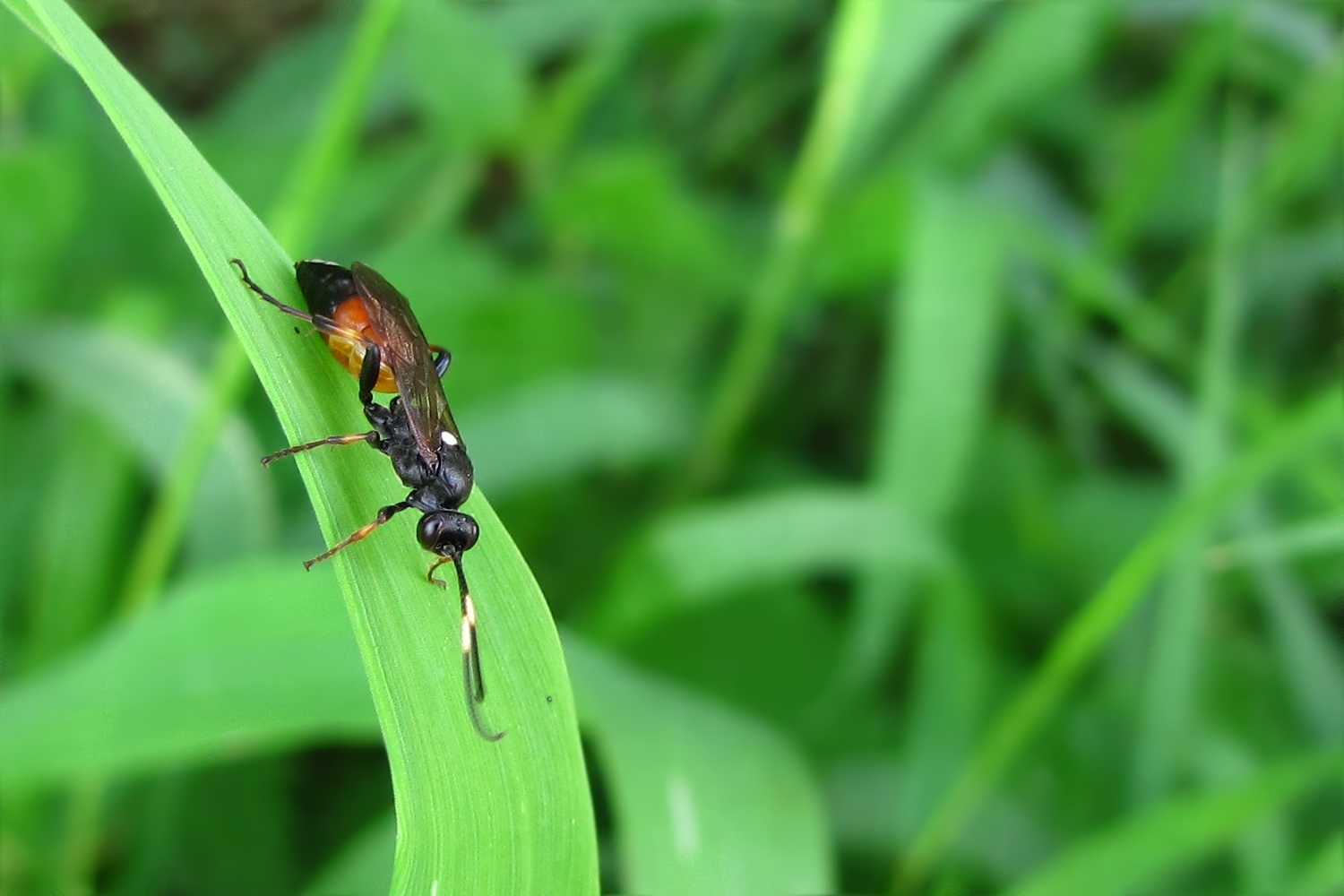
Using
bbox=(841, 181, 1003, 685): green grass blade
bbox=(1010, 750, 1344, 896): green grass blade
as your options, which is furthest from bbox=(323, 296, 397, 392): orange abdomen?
bbox=(1010, 750, 1344, 896): green grass blade

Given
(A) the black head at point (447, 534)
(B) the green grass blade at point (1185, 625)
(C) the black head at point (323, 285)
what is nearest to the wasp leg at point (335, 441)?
(A) the black head at point (447, 534)

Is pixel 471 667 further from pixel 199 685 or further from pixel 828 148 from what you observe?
pixel 828 148

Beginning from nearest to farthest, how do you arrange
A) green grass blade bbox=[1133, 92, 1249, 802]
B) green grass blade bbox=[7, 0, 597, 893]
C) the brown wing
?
green grass blade bbox=[7, 0, 597, 893] < the brown wing < green grass blade bbox=[1133, 92, 1249, 802]

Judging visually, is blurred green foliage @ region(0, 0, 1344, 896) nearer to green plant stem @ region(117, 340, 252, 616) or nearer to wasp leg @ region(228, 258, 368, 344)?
green plant stem @ region(117, 340, 252, 616)

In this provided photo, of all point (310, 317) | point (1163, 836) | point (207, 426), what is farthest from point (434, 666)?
point (1163, 836)

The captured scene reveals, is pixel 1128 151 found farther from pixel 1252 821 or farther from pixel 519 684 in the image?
pixel 519 684
